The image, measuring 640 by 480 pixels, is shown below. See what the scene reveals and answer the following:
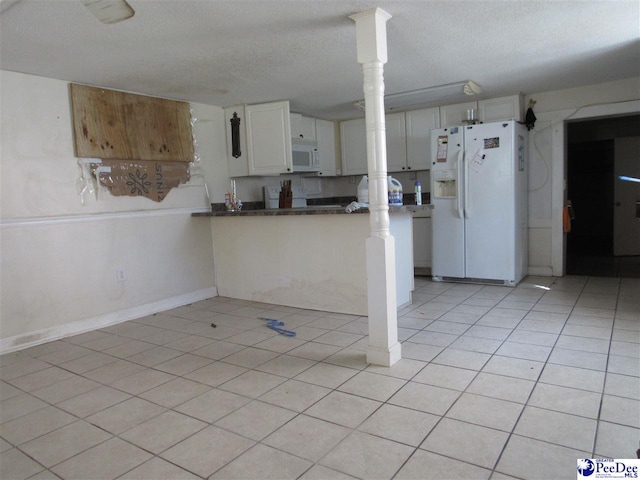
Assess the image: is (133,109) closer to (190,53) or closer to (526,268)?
(190,53)

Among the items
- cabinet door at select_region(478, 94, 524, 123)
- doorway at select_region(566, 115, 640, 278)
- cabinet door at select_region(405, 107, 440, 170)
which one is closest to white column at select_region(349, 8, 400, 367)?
cabinet door at select_region(478, 94, 524, 123)

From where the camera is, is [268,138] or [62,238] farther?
[268,138]

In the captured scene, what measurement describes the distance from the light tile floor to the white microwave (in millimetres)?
2162

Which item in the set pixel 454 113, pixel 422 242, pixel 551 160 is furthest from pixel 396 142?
pixel 551 160

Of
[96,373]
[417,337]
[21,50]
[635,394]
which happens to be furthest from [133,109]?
Answer: [635,394]

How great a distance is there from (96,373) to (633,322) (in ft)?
12.5

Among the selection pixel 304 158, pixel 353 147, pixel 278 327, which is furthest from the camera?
pixel 353 147

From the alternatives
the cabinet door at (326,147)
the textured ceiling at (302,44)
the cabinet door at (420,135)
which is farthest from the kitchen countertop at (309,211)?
the cabinet door at (326,147)

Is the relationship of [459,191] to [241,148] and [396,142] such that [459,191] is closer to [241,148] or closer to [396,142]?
[396,142]

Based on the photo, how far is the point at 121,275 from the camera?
397 centimetres

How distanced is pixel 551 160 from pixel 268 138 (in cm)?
319

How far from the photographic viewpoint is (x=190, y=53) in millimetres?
3078

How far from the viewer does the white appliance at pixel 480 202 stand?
15.0 feet

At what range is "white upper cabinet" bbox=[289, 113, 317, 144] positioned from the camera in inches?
202
